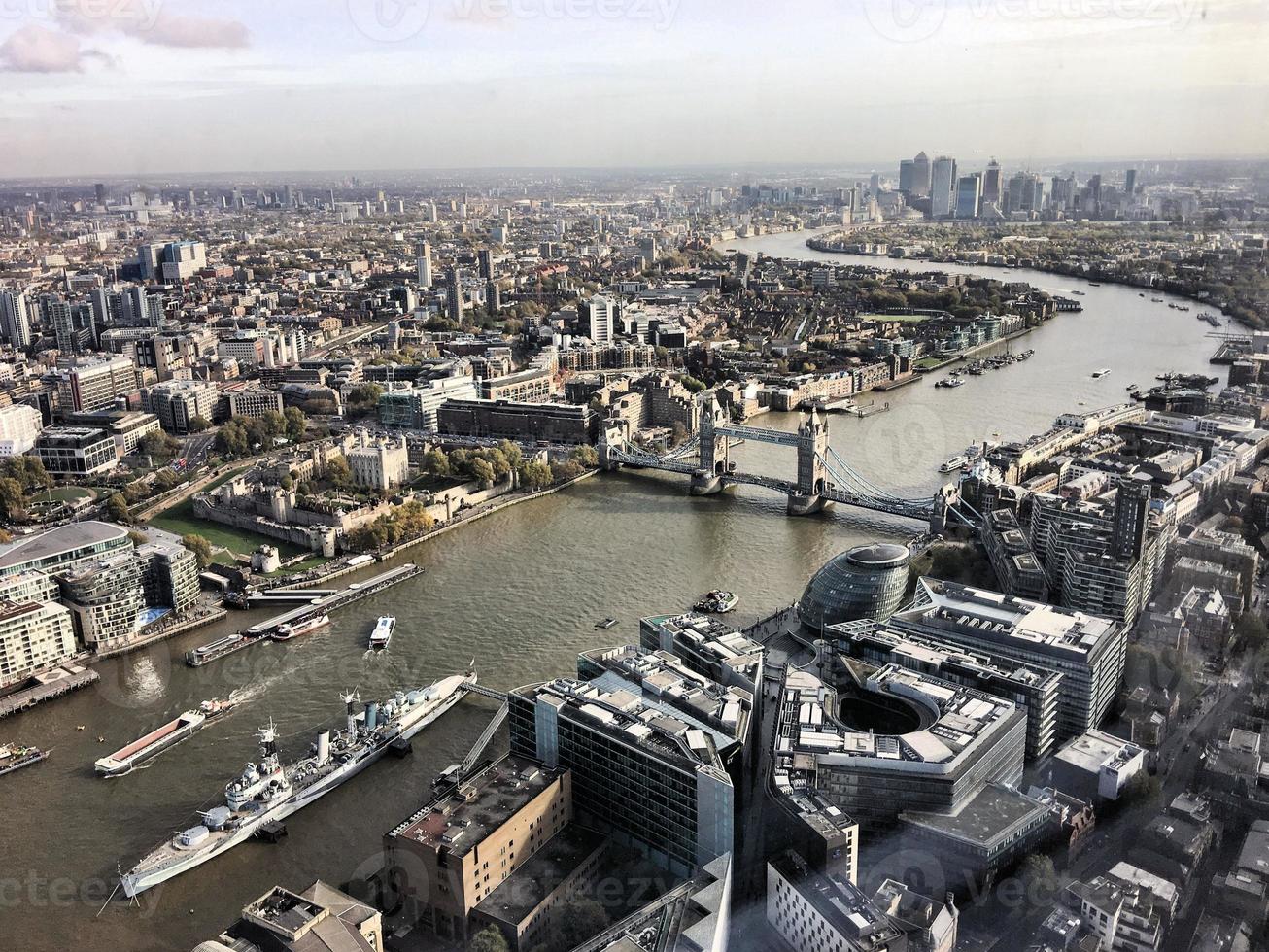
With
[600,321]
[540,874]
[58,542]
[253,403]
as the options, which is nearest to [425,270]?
[600,321]

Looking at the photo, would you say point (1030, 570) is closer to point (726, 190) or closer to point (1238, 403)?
point (1238, 403)

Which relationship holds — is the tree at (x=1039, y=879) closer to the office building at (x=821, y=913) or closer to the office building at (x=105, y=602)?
the office building at (x=821, y=913)

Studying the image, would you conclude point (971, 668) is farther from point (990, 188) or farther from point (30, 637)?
point (990, 188)

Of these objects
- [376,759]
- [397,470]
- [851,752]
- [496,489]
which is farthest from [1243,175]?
[397,470]

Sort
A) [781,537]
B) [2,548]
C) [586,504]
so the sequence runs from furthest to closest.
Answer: [586,504], [781,537], [2,548]

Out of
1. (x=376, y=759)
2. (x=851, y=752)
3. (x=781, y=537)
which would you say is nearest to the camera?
(x=851, y=752)

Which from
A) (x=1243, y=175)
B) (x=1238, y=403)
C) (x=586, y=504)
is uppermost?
(x=1243, y=175)

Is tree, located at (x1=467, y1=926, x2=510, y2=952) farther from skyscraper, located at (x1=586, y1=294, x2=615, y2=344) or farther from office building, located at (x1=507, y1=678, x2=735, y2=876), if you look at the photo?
skyscraper, located at (x1=586, y1=294, x2=615, y2=344)
